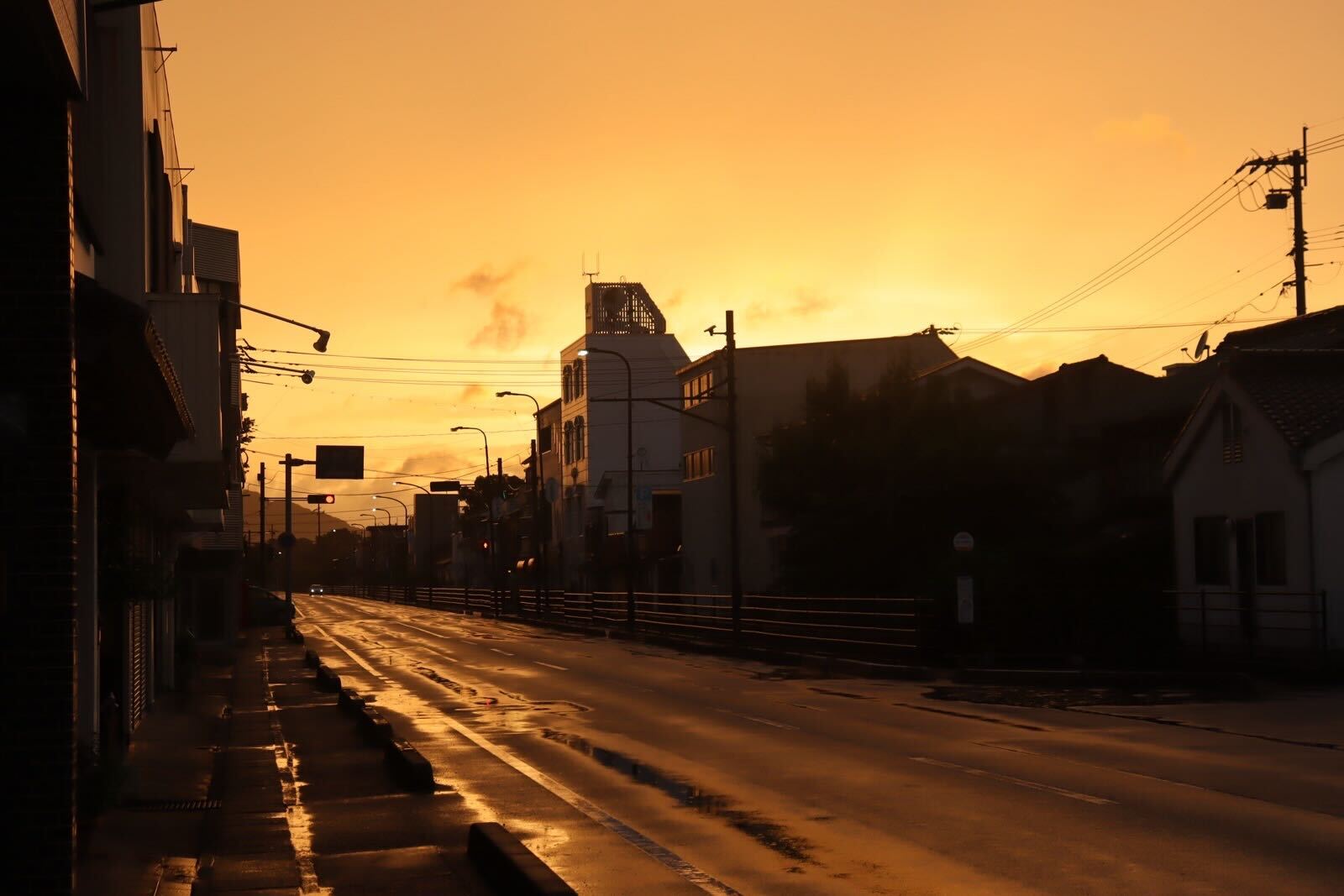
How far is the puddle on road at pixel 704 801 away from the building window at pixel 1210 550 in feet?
58.8

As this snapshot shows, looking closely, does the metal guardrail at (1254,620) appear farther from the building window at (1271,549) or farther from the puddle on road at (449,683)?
the puddle on road at (449,683)

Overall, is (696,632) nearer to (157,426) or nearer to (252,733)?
Result: (252,733)

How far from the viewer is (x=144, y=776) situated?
607 inches

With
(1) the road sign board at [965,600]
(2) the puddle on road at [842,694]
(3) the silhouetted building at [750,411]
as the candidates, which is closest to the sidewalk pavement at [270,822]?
(2) the puddle on road at [842,694]

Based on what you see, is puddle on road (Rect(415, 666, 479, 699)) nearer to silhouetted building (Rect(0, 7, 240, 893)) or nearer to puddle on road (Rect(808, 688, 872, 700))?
puddle on road (Rect(808, 688, 872, 700))

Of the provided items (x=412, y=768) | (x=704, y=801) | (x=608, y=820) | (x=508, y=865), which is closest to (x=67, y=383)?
(x=508, y=865)

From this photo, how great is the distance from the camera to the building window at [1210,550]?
31250 millimetres

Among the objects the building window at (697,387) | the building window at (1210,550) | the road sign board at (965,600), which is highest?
the building window at (697,387)

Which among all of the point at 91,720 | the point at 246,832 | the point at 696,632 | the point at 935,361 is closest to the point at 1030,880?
the point at 246,832

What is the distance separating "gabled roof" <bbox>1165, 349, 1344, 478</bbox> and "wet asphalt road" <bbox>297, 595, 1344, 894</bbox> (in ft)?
32.8

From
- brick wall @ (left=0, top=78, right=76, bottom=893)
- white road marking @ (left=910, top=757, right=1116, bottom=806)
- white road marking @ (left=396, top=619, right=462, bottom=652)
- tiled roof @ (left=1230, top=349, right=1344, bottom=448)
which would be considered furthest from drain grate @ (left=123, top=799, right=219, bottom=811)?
white road marking @ (left=396, top=619, right=462, bottom=652)

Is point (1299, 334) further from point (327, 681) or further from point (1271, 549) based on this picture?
point (327, 681)

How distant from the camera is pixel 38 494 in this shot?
25.6 ft

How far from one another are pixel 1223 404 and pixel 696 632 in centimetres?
1933
